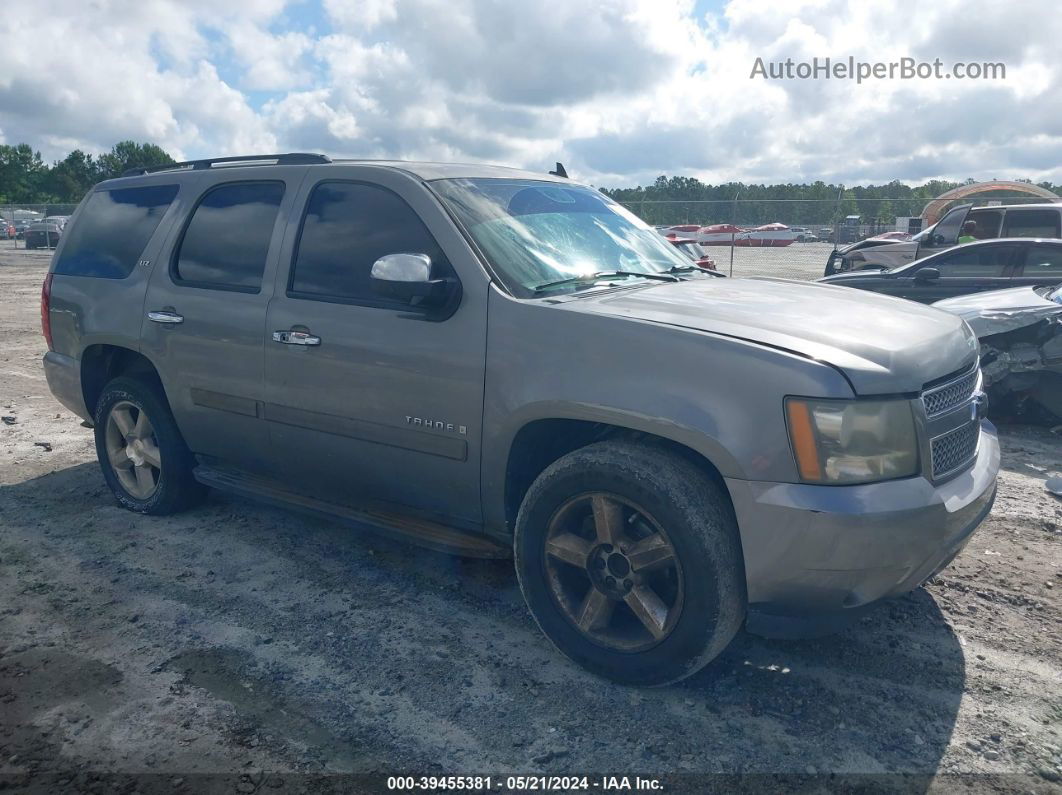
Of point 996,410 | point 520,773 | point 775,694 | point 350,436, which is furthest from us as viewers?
point 996,410

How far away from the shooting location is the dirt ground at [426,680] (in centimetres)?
275

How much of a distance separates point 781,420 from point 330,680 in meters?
1.94

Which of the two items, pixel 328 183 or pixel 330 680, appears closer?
pixel 330 680

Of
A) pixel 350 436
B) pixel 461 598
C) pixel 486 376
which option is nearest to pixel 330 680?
pixel 461 598

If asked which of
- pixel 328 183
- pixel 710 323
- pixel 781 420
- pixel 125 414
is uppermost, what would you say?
pixel 328 183

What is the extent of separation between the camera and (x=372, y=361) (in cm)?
364

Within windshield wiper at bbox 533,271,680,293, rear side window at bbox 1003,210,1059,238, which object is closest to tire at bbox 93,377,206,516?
windshield wiper at bbox 533,271,680,293

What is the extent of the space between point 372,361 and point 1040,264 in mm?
9374

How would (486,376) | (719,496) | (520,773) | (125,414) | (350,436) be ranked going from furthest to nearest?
(125,414) < (350,436) < (486,376) < (719,496) < (520,773)

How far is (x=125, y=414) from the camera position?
4984mm

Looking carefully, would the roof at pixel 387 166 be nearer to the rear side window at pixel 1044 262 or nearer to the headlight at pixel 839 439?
the headlight at pixel 839 439

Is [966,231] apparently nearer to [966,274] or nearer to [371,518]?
[966,274]

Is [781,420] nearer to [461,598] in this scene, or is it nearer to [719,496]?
[719,496]

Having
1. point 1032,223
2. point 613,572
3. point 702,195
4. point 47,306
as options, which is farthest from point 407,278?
point 702,195
